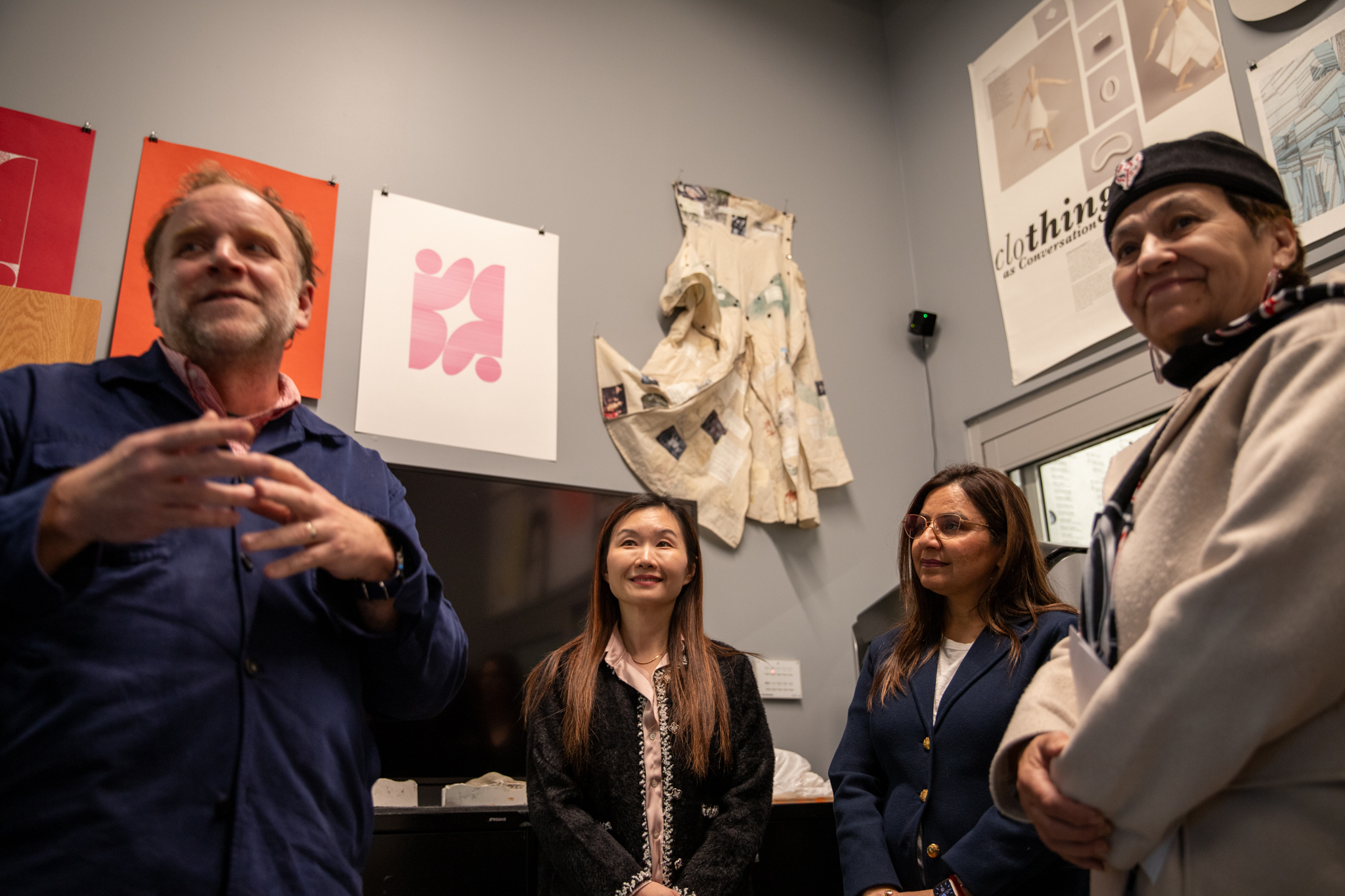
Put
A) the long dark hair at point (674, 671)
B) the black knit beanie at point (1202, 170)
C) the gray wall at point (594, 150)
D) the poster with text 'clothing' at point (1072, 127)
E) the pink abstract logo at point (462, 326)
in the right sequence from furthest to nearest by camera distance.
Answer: the poster with text 'clothing' at point (1072, 127)
the pink abstract logo at point (462, 326)
the gray wall at point (594, 150)
the long dark hair at point (674, 671)
the black knit beanie at point (1202, 170)

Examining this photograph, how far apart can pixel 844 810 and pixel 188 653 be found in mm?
1325

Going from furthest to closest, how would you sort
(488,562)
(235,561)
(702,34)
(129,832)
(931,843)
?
1. (702,34)
2. (488,562)
3. (931,843)
4. (235,561)
5. (129,832)

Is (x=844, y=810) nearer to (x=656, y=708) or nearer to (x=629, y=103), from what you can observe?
(x=656, y=708)

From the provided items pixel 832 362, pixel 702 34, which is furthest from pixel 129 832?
pixel 702 34

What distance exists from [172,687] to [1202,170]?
1.36 meters

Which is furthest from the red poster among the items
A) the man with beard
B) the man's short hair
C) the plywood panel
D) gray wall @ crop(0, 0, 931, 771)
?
the man with beard

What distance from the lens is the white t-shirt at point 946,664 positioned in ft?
5.98

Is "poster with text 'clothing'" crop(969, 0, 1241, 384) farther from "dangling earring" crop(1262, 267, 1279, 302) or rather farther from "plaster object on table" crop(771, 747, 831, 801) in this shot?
"dangling earring" crop(1262, 267, 1279, 302)

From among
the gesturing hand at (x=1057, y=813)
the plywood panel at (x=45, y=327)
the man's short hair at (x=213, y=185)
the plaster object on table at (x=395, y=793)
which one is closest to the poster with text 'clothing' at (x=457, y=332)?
the plywood panel at (x=45, y=327)

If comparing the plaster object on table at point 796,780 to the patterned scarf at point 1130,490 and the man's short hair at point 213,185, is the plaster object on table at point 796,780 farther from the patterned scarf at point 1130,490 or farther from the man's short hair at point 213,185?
the man's short hair at point 213,185

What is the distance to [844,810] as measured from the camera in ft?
6.09

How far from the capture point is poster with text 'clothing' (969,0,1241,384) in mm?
2986

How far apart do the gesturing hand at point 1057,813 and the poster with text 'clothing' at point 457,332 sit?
2101mm

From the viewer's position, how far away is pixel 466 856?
2047 mm
